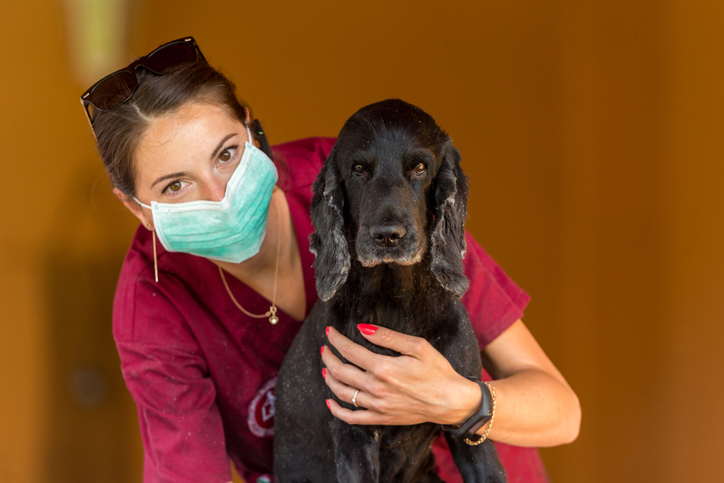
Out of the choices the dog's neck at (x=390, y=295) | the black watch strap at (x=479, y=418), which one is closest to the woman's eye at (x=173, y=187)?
the dog's neck at (x=390, y=295)

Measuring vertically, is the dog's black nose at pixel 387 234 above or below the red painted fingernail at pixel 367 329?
above

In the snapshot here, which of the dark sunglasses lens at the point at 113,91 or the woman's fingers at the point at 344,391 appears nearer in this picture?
the woman's fingers at the point at 344,391

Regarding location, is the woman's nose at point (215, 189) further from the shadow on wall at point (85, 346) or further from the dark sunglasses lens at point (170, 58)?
the shadow on wall at point (85, 346)

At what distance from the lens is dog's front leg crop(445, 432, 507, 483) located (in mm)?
1468

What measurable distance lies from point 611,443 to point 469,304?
6.58 ft

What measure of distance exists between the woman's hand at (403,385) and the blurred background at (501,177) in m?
1.48

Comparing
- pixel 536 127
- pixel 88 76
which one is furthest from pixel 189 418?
pixel 536 127

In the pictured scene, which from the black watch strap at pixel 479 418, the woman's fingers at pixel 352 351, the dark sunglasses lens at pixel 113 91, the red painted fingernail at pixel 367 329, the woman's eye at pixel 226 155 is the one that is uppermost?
the dark sunglasses lens at pixel 113 91

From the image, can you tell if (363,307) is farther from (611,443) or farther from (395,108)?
(611,443)

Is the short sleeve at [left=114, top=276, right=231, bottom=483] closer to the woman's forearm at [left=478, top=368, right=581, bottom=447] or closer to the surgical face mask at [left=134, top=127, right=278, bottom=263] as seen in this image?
the surgical face mask at [left=134, top=127, right=278, bottom=263]

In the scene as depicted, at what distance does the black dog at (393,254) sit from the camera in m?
1.32

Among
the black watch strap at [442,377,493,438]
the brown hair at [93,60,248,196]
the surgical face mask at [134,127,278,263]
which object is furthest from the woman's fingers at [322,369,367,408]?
the brown hair at [93,60,248,196]

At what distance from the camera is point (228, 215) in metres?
1.69

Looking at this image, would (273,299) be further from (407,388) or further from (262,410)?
(407,388)
